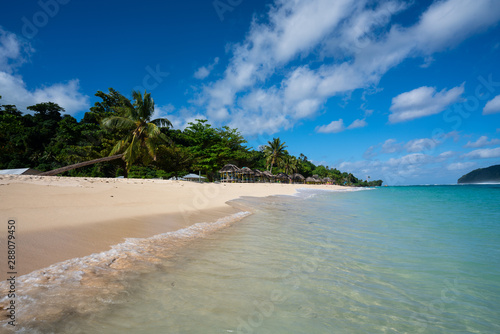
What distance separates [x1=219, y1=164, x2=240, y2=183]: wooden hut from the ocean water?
29198mm

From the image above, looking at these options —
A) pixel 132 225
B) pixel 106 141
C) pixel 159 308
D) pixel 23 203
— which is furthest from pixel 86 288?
pixel 106 141

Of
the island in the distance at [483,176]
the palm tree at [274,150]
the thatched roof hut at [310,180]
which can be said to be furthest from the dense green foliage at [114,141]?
the island in the distance at [483,176]

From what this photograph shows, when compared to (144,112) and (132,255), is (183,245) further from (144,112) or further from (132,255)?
(144,112)

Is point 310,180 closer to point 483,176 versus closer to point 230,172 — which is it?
point 230,172

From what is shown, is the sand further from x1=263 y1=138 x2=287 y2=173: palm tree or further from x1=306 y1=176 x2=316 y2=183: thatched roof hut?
x1=306 y1=176 x2=316 y2=183: thatched roof hut

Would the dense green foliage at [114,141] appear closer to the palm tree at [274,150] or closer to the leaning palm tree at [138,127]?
the leaning palm tree at [138,127]

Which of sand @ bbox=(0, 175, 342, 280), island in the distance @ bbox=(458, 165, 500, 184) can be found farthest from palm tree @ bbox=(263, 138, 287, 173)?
island in the distance @ bbox=(458, 165, 500, 184)

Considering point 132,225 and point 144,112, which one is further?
point 144,112

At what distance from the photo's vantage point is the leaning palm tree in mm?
19770

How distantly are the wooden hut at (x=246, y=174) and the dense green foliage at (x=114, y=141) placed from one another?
3.21 metres

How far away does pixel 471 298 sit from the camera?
92.4 inches

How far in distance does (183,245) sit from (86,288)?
5.67 feet

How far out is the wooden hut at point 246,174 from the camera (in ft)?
116

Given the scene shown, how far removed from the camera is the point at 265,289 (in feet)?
7.57
